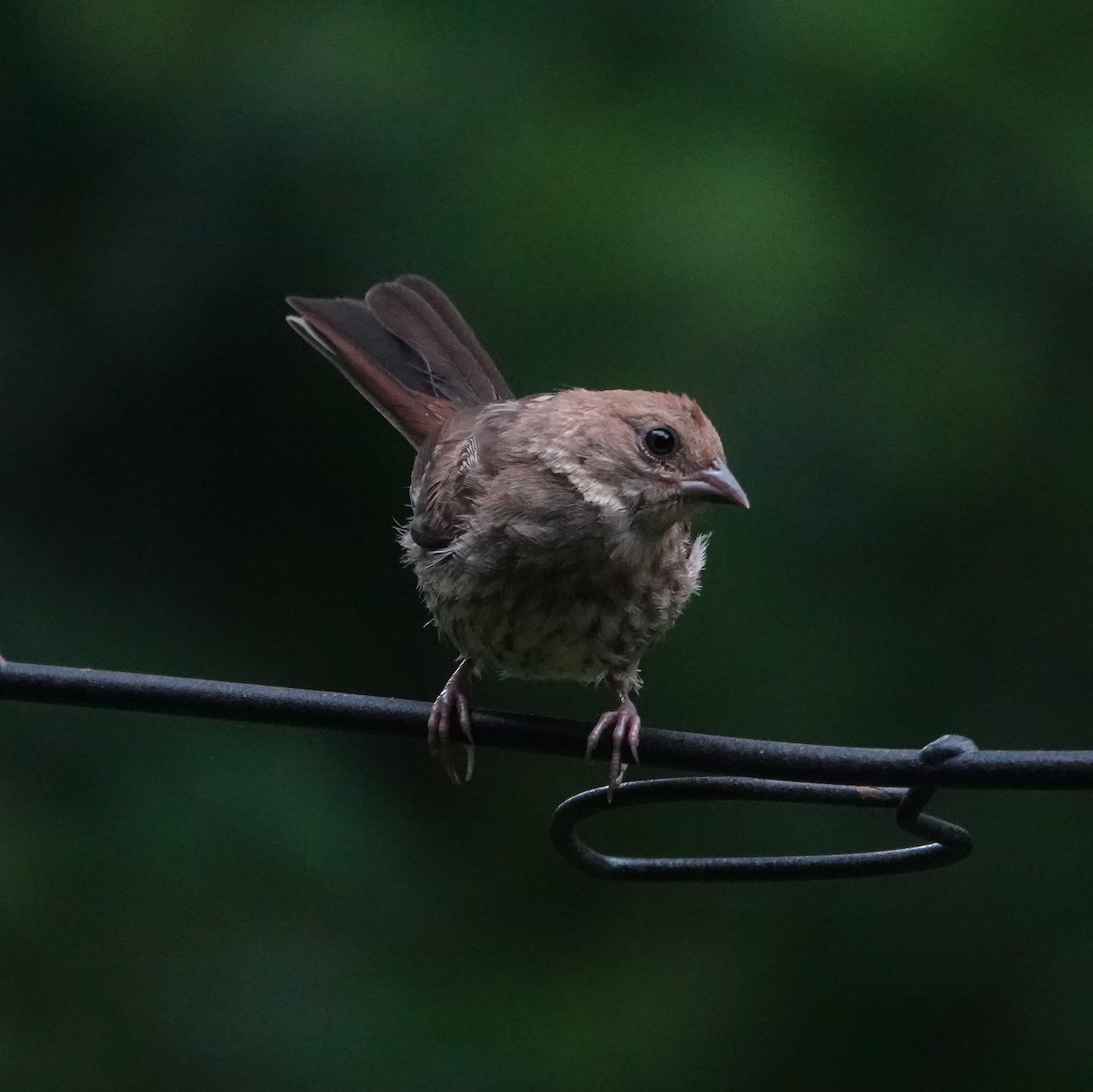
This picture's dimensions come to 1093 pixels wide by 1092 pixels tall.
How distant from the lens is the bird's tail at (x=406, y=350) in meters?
3.82

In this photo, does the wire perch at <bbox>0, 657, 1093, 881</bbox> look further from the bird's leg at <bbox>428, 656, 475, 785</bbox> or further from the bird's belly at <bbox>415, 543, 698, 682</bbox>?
the bird's belly at <bbox>415, 543, 698, 682</bbox>

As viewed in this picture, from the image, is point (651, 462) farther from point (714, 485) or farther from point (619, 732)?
point (619, 732)

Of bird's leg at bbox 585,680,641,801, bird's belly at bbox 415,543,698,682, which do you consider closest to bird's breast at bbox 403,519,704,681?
bird's belly at bbox 415,543,698,682

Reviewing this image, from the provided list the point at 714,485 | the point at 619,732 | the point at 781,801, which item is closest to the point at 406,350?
the point at 714,485

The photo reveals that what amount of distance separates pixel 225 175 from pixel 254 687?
2.28m

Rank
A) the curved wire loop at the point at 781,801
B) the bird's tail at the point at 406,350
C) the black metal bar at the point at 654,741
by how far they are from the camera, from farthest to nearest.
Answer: the bird's tail at the point at 406,350, the curved wire loop at the point at 781,801, the black metal bar at the point at 654,741

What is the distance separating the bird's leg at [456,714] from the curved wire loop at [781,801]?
0.25m

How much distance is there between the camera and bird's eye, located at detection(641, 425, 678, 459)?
10.1 ft

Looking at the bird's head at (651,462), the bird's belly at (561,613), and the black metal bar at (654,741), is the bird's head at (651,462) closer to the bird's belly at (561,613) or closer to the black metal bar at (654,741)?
the bird's belly at (561,613)

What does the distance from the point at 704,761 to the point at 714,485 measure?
1059mm

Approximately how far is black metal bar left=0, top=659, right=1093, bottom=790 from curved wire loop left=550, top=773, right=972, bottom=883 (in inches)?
2.2

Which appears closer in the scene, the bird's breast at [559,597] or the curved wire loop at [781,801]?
the curved wire loop at [781,801]

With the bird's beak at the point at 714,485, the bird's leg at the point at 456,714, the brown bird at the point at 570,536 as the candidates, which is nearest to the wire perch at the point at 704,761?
the bird's leg at the point at 456,714

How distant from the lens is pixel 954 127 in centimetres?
412
